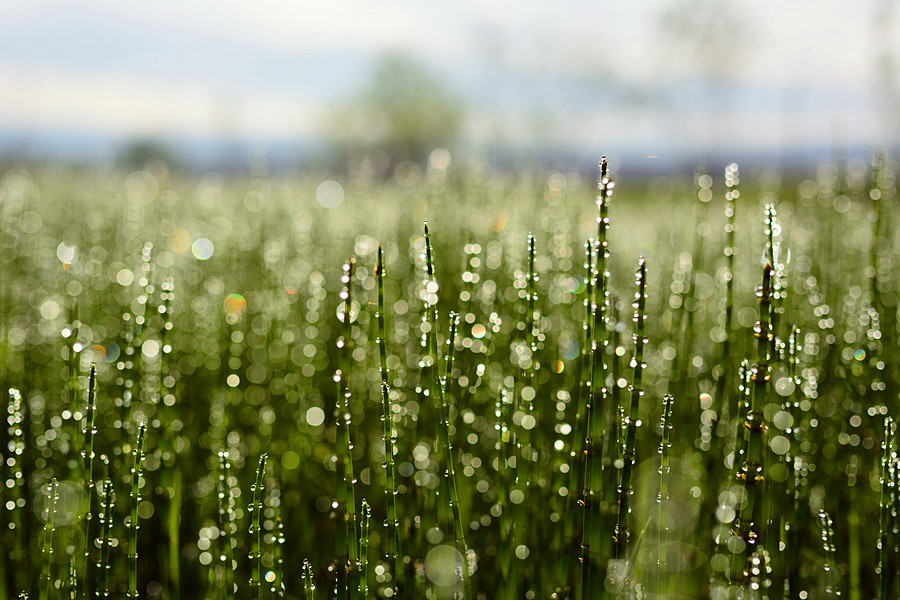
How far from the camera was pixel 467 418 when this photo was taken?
120 centimetres

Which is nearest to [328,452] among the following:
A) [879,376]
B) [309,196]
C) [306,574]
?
[306,574]

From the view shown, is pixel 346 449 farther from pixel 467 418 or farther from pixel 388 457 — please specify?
pixel 467 418

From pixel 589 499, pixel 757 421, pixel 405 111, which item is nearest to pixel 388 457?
pixel 589 499

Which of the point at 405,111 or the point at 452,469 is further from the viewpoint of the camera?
the point at 405,111

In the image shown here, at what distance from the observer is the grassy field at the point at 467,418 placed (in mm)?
831

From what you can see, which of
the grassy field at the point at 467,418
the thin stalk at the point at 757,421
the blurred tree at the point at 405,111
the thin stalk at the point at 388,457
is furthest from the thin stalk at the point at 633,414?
the blurred tree at the point at 405,111

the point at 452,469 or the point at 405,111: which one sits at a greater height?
the point at 405,111

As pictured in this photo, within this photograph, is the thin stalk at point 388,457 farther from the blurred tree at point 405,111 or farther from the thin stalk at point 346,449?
the blurred tree at point 405,111

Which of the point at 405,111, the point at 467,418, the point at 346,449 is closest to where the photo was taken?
the point at 346,449

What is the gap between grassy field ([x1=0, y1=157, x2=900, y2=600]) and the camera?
0.83 m

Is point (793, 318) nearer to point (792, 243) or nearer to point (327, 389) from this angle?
point (792, 243)

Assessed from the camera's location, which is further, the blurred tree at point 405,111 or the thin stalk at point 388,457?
the blurred tree at point 405,111

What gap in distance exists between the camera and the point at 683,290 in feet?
4.05

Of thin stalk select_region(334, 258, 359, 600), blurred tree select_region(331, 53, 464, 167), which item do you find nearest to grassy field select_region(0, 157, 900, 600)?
thin stalk select_region(334, 258, 359, 600)
